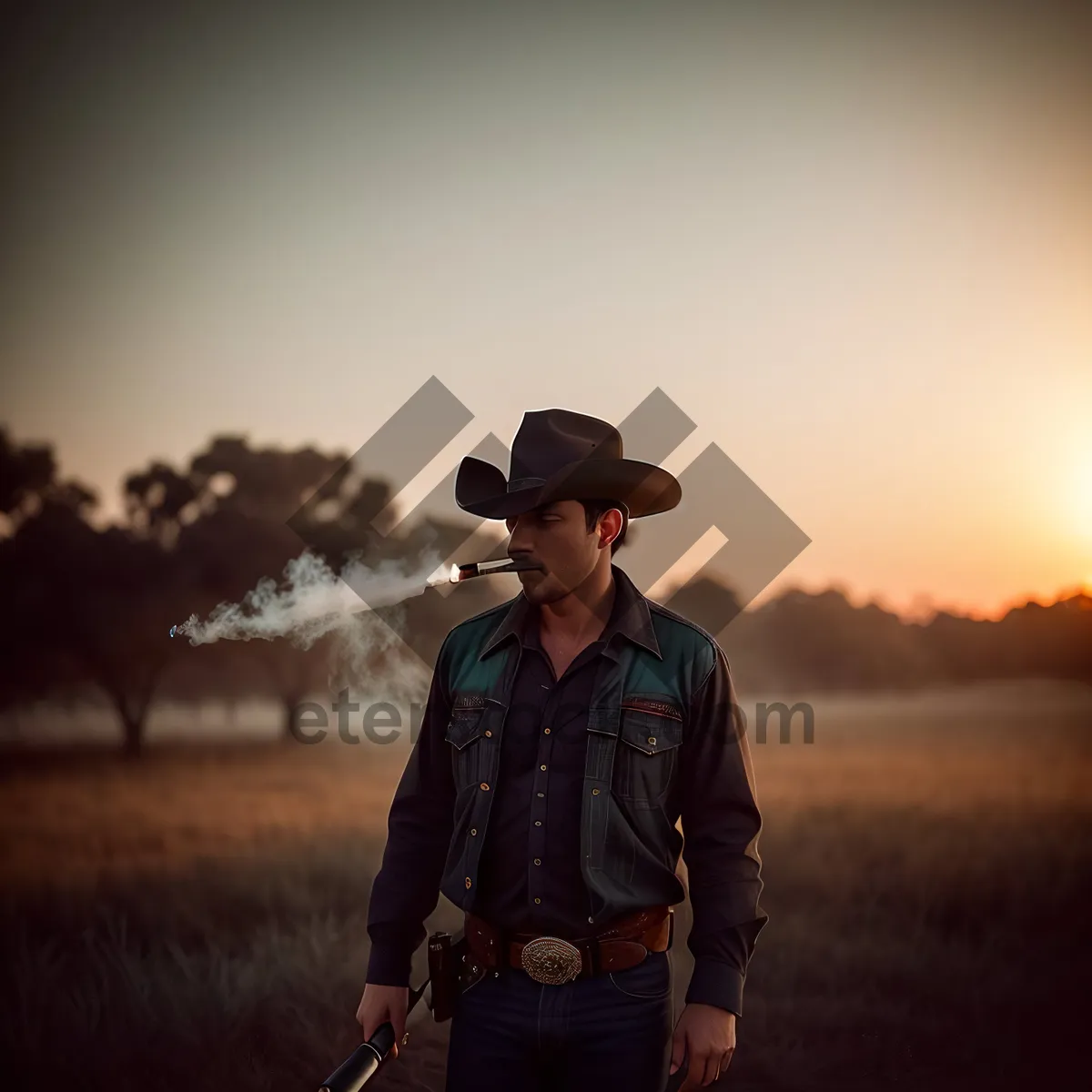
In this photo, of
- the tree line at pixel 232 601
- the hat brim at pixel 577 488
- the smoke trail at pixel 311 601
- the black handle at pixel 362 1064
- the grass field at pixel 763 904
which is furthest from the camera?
the tree line at pixel 232 601

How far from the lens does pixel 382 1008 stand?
200 cm

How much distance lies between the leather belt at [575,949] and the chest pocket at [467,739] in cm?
28

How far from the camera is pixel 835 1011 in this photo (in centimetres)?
324

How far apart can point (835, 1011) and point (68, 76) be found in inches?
154

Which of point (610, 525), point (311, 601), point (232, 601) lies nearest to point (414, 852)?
point (610, 525)

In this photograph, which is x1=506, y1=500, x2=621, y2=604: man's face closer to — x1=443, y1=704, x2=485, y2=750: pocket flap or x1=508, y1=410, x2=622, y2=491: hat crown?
x1=508, y1=410, x2=622, y2=491: hat crown

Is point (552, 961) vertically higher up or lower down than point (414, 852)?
lower down

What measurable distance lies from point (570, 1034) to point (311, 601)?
4.45 feet

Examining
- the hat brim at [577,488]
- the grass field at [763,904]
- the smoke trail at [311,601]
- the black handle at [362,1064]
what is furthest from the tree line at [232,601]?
the black handle at [362,1064]

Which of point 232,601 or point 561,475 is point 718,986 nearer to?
point 561,475

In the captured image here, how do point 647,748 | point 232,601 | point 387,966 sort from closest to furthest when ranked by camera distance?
1. point 647,748
2. point 387,966
3. point 232,601

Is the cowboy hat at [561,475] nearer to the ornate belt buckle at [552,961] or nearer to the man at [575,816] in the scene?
the man at [575,816]

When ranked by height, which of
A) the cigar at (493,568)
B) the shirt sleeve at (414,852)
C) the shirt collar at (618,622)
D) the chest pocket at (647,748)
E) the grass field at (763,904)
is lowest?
the grass field at (763,904)

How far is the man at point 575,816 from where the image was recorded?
1.85 metres
